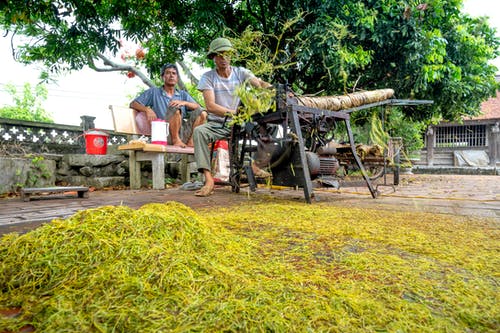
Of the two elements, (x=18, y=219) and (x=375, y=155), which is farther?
(x=375, y=155)

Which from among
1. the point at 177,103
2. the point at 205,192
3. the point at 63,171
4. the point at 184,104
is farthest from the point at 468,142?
the point at 63,171

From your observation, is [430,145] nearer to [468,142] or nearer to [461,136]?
[461,136]

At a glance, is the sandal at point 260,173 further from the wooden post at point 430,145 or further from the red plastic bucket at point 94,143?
the wooden post at point 430,145

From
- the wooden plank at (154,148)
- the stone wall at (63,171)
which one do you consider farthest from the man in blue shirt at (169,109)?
the stone wall at (63,171)

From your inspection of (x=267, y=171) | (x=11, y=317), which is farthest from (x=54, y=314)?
(x=267, y=171)

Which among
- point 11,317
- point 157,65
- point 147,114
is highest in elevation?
point 157,65

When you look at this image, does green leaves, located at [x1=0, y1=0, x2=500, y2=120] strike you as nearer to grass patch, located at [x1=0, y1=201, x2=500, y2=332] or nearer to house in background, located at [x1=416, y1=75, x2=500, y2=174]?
grass patch, located at [x1=0, y1=201, x2=500, y2=332]

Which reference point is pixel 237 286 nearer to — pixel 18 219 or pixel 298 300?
pixel 298 300

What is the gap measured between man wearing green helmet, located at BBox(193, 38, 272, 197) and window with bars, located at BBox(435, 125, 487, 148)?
17.4m

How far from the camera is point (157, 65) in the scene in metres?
8.92

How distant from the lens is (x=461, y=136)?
18062 mm

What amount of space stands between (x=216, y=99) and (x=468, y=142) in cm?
1879

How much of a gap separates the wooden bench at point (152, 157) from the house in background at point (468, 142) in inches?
652

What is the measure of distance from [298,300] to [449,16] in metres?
8.62
